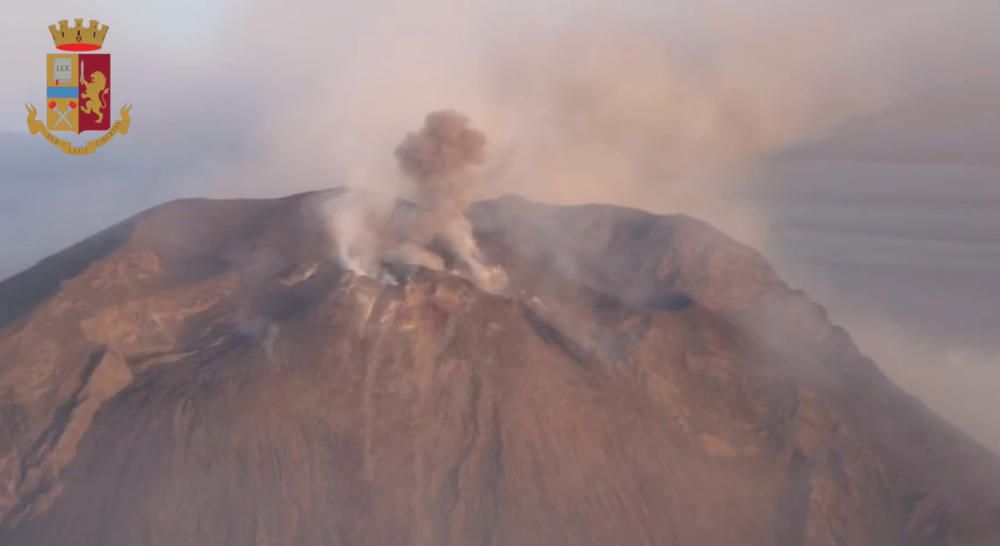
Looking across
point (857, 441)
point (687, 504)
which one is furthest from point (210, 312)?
point (857, 441)

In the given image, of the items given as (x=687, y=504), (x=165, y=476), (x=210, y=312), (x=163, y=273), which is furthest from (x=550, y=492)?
Answer: (x=163, y=273)

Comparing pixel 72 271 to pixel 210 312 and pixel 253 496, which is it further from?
pixel 253 496

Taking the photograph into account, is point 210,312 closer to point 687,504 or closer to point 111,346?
point 111,346

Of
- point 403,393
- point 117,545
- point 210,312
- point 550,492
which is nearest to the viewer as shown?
point 117,545

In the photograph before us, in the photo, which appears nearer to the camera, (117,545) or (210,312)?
(117,545)

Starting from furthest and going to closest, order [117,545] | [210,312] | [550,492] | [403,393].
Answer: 1. [210,312]
2. [403,393]
3. [550,492]
4. [117,545]

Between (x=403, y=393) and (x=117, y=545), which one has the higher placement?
(x=403, y=393)
